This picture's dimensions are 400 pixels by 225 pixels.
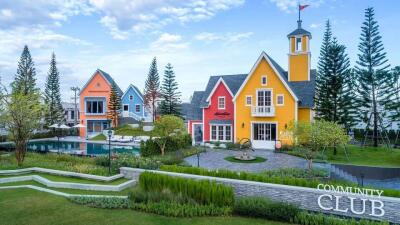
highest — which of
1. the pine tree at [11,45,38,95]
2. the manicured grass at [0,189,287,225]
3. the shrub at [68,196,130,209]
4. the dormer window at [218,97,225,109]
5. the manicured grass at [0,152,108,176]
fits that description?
the pine tree at [11,45,38,95]

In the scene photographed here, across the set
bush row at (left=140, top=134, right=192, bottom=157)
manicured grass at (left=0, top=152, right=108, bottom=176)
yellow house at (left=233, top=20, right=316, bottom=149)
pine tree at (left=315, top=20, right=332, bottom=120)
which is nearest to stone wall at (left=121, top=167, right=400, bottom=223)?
manicured grass at (left=0, top=152, right=108, bottom=176)

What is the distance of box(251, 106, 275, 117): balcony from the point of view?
23094 millimetres

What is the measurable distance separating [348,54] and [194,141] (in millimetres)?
15007

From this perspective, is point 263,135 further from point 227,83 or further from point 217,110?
point 227,83

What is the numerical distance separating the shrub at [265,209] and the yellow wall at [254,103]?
595 inches

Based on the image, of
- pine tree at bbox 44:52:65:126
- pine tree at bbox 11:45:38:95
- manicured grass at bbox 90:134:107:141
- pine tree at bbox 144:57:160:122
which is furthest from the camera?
pine tree at bbox 44:52:65:126

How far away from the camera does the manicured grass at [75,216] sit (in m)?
7.88

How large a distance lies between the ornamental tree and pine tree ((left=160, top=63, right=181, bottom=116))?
1617 centimetres

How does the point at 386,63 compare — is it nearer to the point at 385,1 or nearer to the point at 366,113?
the point at 366,113

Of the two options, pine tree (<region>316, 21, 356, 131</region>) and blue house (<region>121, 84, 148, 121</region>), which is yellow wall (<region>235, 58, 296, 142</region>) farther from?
blue house (<region>121, 84, 148, 121</region>)

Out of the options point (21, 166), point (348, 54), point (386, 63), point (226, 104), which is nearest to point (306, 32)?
point (348, 54)

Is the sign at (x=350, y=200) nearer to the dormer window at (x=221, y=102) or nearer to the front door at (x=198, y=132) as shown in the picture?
the dormer window at (x=221, y=102)

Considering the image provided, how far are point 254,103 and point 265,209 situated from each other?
1643 cm

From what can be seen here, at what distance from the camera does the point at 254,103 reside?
24.1 metres
